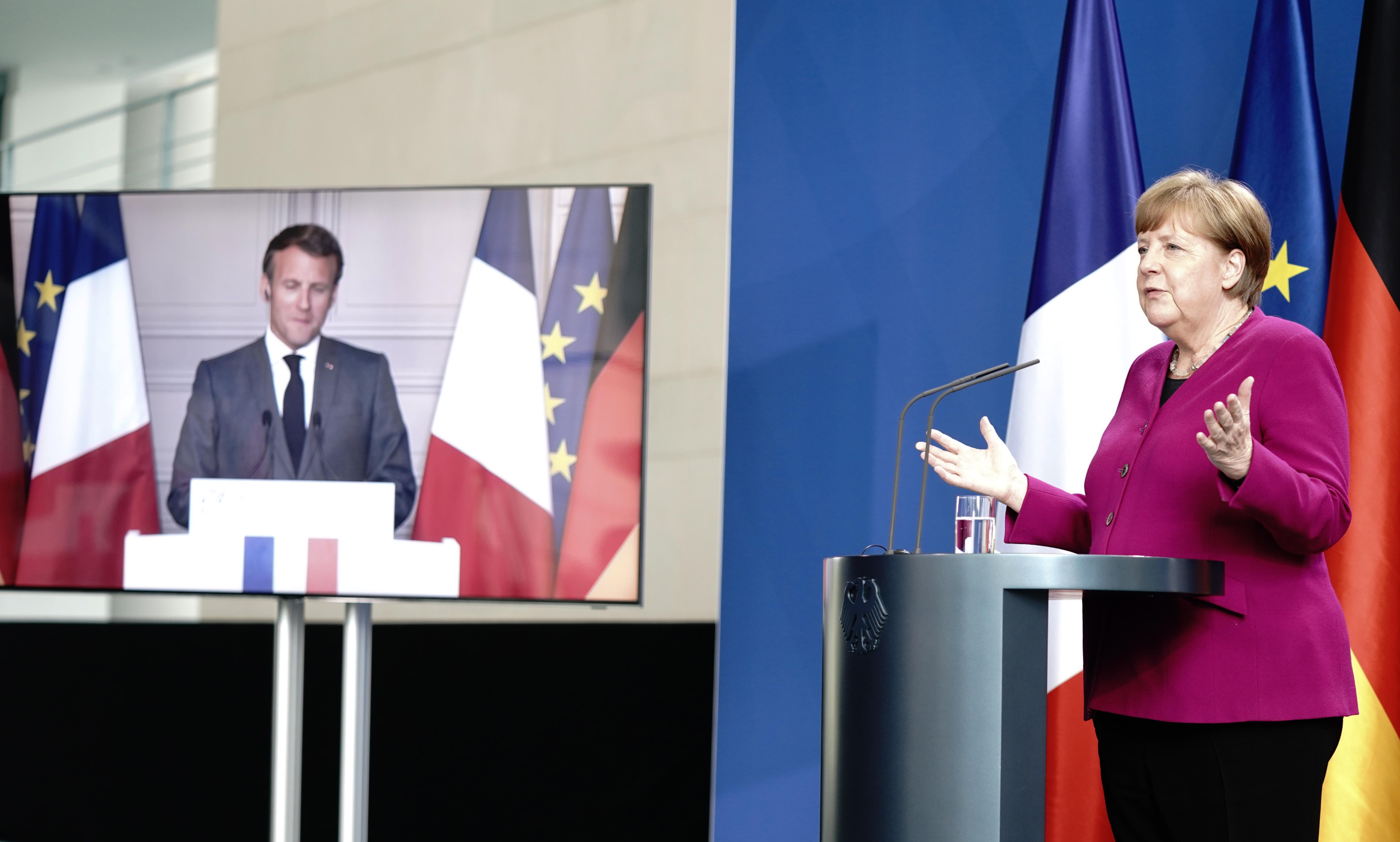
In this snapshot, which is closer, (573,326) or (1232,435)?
(1232,435)

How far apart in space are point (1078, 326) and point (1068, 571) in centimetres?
133

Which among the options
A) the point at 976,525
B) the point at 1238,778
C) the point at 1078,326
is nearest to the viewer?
the point at 1238,778

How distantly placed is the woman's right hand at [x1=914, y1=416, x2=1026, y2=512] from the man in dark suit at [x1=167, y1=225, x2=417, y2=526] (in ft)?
3.92

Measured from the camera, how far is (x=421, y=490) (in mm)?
2365

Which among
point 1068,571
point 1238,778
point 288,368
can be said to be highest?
point 288,368

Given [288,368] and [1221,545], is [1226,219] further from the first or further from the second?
[288,368]

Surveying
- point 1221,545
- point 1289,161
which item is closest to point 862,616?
point 1221,545

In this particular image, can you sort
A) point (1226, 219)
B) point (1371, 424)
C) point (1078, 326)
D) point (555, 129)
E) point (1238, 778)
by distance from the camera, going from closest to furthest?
point (1238, 778)
point (1226, 219)
point (1371, 424)
point (1078, 326)
point (555, 129)

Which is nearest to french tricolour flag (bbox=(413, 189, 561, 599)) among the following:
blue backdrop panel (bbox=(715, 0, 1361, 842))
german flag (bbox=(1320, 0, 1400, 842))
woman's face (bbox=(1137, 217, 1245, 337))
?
blue backdrop panel (bbox=(715, 0, 1361, 842))

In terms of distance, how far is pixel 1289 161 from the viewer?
92.4 inches

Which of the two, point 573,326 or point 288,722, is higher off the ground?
point 573,326

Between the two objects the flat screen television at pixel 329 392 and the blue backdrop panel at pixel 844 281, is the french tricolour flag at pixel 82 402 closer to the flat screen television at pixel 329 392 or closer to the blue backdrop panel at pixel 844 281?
the flat screen television at pixel 329 392

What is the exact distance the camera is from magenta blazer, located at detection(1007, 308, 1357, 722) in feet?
4.39

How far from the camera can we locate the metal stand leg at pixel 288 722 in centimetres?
233
